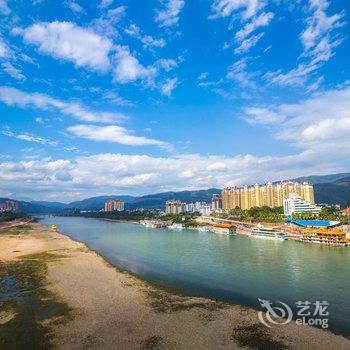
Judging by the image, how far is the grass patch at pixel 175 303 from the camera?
30.9 meters

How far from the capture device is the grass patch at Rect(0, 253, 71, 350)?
24.1 metres

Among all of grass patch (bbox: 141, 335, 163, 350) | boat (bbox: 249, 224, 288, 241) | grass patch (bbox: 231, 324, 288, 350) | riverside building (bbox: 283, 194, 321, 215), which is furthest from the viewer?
riverside building (bbox: 283, 194, 321, 215)

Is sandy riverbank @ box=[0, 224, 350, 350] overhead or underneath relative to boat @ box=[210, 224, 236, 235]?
underneath

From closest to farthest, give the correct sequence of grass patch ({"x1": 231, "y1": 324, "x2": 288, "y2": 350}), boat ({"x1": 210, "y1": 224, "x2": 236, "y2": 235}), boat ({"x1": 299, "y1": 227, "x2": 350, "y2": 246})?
grass patch ({"x1": 231, "y1": 324, "x2": 288, "y2": 350})
boat ({"x1": 299, "y1": 227, "x2": 350, "y2": 246})
boat ({"x1": 210, "y1": 224, "x2": 236, "y2": 235})

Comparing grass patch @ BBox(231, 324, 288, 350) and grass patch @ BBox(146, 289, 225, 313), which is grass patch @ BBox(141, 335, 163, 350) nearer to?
grass patch @ BBox(231, 324, 288, 350)

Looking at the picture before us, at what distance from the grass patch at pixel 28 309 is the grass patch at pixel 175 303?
7.63 metres

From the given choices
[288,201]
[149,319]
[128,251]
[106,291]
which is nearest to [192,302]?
[149,319]

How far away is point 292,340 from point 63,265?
36048 millimetres

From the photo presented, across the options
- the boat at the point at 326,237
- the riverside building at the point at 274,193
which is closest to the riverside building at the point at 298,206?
the riverside building at the point at 274,193

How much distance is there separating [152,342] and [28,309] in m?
13.0

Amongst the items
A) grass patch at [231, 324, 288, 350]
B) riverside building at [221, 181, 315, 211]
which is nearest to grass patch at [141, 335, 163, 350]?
grass patch at [231, 324, 288, 350]

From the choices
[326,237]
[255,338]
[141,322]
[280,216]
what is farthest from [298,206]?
[141,322]

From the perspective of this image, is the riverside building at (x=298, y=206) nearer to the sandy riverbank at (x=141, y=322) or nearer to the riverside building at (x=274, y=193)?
the riverside building at (x=274, y=193)

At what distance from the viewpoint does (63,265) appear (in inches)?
2015
